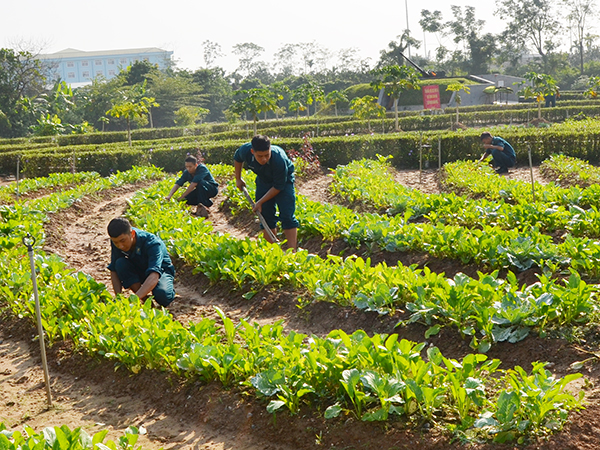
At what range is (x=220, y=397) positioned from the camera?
3508 mm

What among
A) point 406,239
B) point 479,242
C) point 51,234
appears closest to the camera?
point 479,242

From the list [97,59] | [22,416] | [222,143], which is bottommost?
[22,416]

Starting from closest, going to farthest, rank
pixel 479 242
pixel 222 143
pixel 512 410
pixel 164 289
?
pixel 512 410 < pixel 164 289 < pixel 479 242 < pixel 222 143

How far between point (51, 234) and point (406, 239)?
16.7 feet

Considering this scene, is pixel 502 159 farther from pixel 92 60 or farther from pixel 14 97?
pixel 92 60

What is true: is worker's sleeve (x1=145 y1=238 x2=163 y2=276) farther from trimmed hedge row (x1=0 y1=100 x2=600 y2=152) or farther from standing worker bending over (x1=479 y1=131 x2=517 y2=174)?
trimmed hedge row (x1=0 y1=100 x2=600 y2=152)

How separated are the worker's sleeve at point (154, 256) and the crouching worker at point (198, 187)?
168 inches

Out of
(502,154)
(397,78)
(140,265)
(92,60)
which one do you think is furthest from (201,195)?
(92,60)

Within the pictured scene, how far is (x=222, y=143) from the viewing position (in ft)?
59.8

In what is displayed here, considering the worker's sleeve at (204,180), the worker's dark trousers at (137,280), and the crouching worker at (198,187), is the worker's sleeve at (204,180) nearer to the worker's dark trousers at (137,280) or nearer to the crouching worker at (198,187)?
the crouching worker at (198,187)

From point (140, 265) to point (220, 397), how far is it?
1.86m

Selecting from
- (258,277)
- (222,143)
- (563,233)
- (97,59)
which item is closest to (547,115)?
(222,143)

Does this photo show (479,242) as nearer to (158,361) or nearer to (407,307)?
(407,307)

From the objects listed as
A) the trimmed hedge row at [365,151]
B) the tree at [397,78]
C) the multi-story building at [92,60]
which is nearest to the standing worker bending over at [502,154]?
the trimmed hedge row at [365,151]
